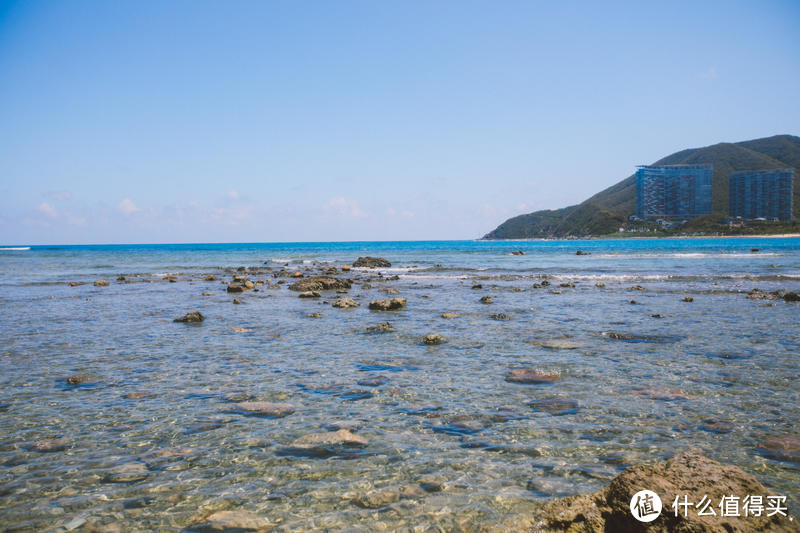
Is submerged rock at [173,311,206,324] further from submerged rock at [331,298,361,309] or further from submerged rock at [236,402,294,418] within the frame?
submerged rock at [236,402,294,418]

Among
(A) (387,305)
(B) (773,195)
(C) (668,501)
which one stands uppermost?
(B) (773,195)

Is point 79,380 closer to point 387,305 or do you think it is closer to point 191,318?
point 191,318

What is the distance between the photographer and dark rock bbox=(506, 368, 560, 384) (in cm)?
844

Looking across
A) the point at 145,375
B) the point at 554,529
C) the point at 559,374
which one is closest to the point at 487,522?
the point at 554,529

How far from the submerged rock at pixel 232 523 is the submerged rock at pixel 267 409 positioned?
252 cm

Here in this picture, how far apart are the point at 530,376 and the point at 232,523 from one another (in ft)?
20.4

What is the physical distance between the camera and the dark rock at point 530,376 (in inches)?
332

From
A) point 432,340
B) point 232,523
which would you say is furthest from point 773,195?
point 232,523

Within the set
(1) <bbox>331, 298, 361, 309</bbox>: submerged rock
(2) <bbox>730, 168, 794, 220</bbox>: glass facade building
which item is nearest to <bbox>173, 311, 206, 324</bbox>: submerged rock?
(1) <bbox>331, 298, 361, 309</bbox>: submerged rock

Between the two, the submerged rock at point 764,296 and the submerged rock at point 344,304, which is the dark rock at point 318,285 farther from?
the submerged rock at point 764,296

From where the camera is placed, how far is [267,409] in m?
7.11

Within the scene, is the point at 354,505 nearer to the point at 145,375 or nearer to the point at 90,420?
the point at 90,420

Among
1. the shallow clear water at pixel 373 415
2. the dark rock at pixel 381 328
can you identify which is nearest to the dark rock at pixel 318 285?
the shallow clear water at pixel 373 415

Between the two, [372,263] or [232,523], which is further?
[372,263]
